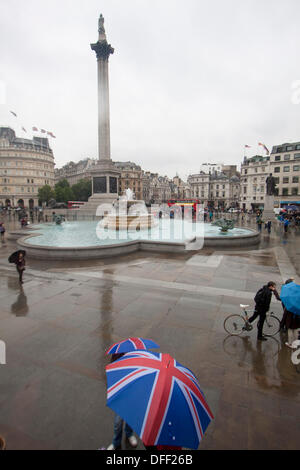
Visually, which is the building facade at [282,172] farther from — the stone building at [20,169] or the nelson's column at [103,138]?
the stone building at [20,169]

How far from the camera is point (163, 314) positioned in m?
6.92

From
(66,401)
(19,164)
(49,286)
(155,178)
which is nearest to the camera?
(66,401)

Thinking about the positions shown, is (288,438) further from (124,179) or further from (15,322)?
(124,179)

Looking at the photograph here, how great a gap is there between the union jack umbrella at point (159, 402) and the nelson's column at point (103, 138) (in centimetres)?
3921

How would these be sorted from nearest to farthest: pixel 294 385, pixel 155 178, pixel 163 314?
pixel 294 385 < pixel 163 314 < pixel 155 178

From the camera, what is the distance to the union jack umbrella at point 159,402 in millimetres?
2117

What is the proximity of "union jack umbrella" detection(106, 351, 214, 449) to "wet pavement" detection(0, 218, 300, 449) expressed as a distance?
138 centimetres

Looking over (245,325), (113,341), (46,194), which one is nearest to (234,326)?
(245,325)

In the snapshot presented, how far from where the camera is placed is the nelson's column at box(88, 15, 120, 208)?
131 ft

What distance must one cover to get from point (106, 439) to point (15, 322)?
14.5ft

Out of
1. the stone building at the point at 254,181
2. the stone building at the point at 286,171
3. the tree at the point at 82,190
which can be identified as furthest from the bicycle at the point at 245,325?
the tree at the point at 82,190

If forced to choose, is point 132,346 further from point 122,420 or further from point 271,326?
point 271,326
